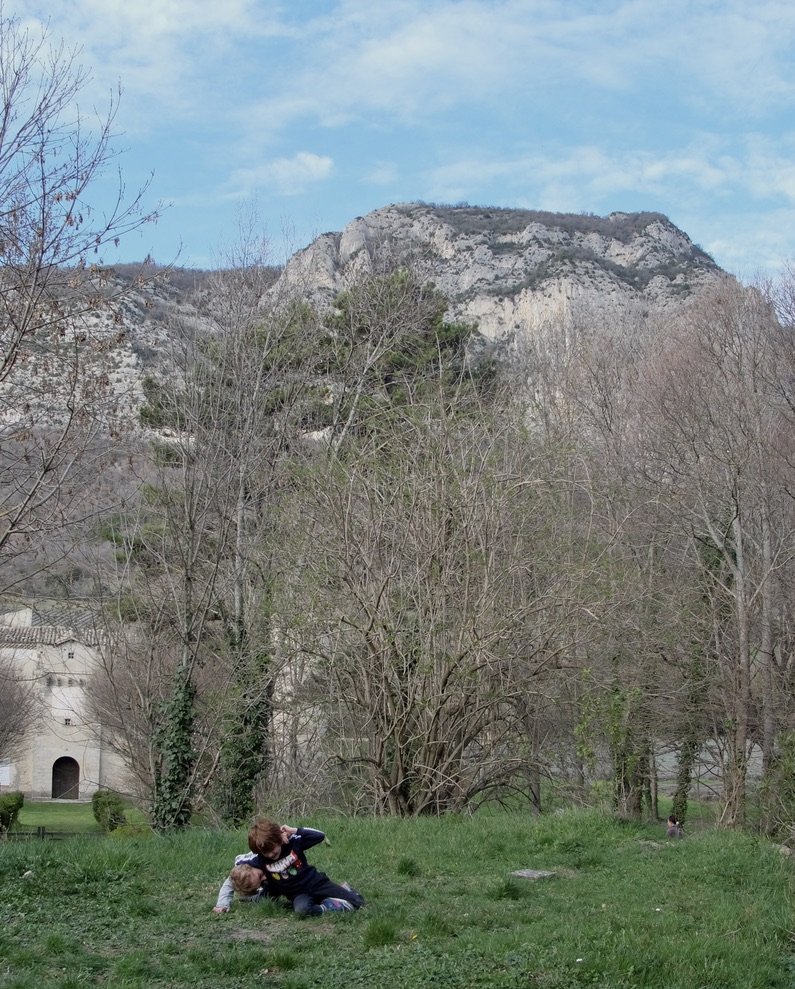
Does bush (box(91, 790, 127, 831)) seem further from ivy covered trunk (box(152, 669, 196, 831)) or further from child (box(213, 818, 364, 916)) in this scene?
child (box(213, 818, 364, 916))

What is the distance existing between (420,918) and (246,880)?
111cm

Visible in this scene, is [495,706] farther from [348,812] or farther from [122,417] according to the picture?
[122,417]

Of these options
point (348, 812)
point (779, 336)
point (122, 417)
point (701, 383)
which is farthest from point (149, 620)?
point (779, 336)

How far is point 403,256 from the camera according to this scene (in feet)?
90.7

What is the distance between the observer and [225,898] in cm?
616

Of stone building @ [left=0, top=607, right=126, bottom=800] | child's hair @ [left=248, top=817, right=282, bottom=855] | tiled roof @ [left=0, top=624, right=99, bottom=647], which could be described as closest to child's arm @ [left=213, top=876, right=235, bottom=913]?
child's hair @ [left=248, top=817, right=282, bottom=855]

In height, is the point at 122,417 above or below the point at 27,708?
above

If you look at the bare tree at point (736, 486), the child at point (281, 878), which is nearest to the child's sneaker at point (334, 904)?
the child at point (281, 878)

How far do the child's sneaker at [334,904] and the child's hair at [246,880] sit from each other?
17.0 inches

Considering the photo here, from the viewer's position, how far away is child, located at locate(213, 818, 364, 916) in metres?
6.20

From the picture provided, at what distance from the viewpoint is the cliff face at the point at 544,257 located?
56.7 meters

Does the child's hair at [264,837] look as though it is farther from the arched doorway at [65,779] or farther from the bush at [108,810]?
the arched doorway at [65,779]

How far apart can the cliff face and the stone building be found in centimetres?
2117

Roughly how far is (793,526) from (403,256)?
1337 centimetres
